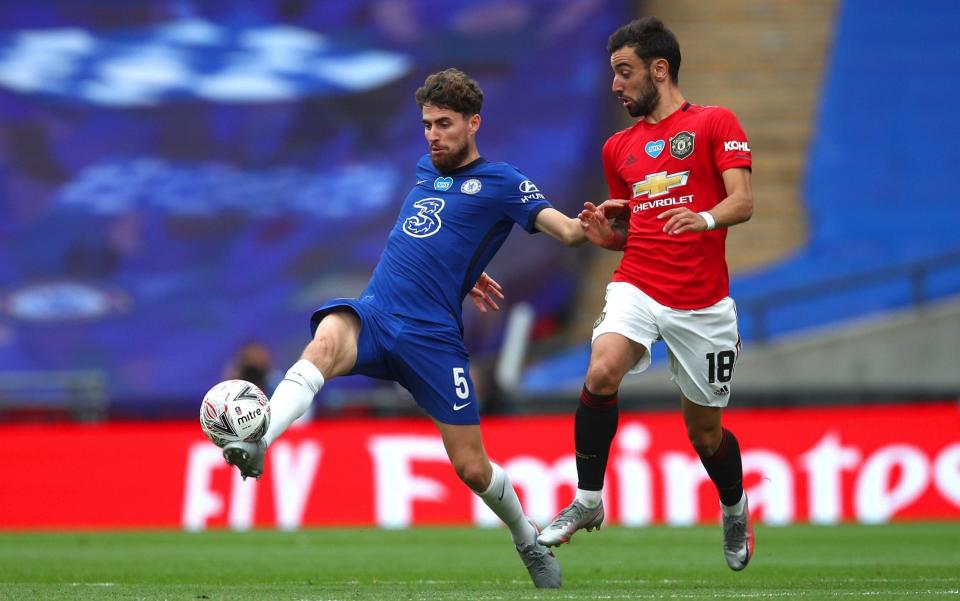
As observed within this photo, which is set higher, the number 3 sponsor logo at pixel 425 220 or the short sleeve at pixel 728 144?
the short sleeve at pixel 728 144

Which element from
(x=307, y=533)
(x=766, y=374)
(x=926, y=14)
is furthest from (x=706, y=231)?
(x=926, y=14)

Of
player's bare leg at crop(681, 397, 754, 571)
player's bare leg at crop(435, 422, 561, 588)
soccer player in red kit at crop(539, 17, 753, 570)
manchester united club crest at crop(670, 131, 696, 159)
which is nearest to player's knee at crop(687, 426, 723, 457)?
player's bare leg at crop(681, 397, 754, 571)

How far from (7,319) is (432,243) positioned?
48.5ft

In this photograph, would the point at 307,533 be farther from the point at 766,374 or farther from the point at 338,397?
the point at 766,374

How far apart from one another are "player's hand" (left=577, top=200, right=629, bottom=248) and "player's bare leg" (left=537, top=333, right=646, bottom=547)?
0.50 m

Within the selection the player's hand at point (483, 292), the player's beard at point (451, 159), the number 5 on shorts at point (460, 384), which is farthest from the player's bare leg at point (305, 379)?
the player's beard at point (451, 159)

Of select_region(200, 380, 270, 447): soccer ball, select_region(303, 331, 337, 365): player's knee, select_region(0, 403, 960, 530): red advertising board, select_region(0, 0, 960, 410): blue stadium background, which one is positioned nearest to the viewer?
select_region(200, 380, 270, 447): soccer ball

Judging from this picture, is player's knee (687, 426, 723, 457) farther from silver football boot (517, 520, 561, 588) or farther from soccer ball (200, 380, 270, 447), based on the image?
soccer ball (200, 380, 270, 447)

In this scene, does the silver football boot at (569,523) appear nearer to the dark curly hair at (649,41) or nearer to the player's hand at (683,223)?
the player's hand at (683,223)

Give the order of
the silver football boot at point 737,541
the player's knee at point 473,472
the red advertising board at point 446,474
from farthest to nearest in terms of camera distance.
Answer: the red advertising board at point 446,474 → the silver football boot at point 737,541 → the player's knee at point 473,472

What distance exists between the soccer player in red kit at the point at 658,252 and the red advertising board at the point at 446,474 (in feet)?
22.3

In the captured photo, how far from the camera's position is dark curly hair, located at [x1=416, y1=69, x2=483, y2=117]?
774cm

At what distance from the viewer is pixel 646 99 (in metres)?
7.95

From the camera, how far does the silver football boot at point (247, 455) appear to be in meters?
6.55
